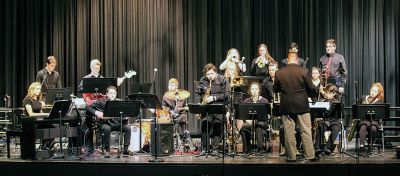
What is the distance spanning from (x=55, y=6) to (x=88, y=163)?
671 cm

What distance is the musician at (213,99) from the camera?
11.9m

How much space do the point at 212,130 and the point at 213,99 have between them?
2.09 feet

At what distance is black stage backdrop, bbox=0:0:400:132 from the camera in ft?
48.3

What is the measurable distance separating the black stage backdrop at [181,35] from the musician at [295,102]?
4708 millimetres

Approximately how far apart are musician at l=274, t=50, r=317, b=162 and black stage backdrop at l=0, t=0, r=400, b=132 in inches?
185

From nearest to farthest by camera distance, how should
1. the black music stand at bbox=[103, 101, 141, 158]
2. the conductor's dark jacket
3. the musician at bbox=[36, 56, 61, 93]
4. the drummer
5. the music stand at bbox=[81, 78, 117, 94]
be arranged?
1. the conductor's dark jacket
2. the black music stand at bbox=[103, 101, 141, 158]
3. the music stand at bbox=[81, 78, 117, 94]
4. the drummer
5. the musician at bbox=[36, 56, 61, 93]

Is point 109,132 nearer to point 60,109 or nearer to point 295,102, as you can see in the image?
point 60,109

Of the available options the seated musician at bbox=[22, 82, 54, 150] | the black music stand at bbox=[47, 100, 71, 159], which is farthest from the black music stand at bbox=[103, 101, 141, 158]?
the seated musician at bbox=[22, 82, 54, 150]

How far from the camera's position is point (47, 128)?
38.5 feet

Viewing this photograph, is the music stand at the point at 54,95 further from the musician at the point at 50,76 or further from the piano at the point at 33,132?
the musician at the point at 50,76

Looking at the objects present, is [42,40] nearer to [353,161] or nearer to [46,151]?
[46,151]

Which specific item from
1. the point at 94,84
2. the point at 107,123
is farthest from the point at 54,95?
the point at 107,123

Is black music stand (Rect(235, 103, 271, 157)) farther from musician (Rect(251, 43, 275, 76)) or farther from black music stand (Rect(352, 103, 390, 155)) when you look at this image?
musician (Rect(251, 43, 275, 76))

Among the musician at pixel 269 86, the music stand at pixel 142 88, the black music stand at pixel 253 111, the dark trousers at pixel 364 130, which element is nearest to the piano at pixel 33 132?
the music stand at pixel 142 88
